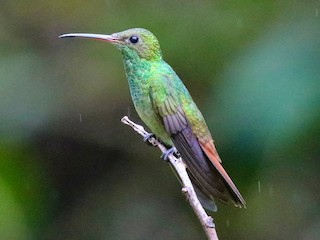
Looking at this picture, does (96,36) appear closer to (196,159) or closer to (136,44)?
(136,44)

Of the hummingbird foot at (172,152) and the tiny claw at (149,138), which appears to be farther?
the tiny claw at (149,138)

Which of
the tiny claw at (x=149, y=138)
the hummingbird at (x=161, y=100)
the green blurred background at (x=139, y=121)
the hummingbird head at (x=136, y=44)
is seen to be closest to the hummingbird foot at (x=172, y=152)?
the hummingbird at (x=161, y=100)

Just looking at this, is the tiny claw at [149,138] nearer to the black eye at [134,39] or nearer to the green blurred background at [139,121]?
the black eye at [134,39]

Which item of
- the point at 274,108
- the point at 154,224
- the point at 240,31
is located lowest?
the point at 154,224

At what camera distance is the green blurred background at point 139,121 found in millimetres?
5387

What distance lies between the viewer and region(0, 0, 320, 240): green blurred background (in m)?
5.39

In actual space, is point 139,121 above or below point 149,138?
below

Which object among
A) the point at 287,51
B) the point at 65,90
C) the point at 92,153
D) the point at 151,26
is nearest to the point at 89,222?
the point at 92,153

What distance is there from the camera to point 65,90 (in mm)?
6285

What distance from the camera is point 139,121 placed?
6.07 metres

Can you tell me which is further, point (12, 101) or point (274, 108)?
point (12, 101)

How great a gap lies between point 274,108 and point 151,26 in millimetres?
972

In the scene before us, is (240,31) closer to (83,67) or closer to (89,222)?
(83,67)

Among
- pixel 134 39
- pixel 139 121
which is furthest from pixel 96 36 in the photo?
pixel 139 121
